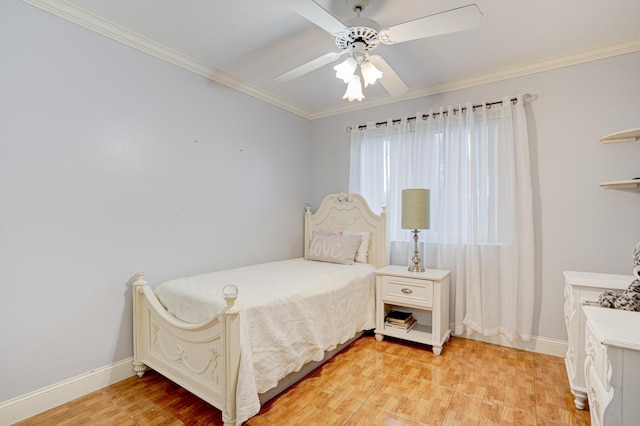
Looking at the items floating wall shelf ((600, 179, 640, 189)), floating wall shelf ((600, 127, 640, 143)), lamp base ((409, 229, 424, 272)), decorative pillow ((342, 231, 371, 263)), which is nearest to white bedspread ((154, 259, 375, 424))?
decorative pillow ((342, 231, 371, 263))

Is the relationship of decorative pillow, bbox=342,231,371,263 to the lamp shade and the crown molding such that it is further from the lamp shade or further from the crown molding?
the crown molding

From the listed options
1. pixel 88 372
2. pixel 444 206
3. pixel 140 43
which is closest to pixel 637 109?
pixel 444 206

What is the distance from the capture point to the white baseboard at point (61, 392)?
1.74m

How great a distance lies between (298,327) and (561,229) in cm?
230

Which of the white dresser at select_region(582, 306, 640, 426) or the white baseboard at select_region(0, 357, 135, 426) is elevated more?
the white dresser at select_region(582, 306, 640, 426)

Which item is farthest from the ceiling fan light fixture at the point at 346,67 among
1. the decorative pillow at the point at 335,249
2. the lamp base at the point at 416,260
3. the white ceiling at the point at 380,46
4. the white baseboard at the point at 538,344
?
the white baseboard at the point at 538,344

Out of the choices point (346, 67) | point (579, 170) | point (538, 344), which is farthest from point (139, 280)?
point (579, 170)

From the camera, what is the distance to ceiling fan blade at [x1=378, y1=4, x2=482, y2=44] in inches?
56.6

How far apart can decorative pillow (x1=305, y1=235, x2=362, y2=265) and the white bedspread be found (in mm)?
235

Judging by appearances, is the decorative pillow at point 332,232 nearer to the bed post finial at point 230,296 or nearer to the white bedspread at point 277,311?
the white bedspread at point 277,311

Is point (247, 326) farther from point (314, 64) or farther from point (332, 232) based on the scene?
point (332, 232)

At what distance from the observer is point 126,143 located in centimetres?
224

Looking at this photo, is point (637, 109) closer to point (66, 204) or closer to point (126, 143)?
point (126, 143)

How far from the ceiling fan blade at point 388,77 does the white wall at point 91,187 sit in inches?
63.0
